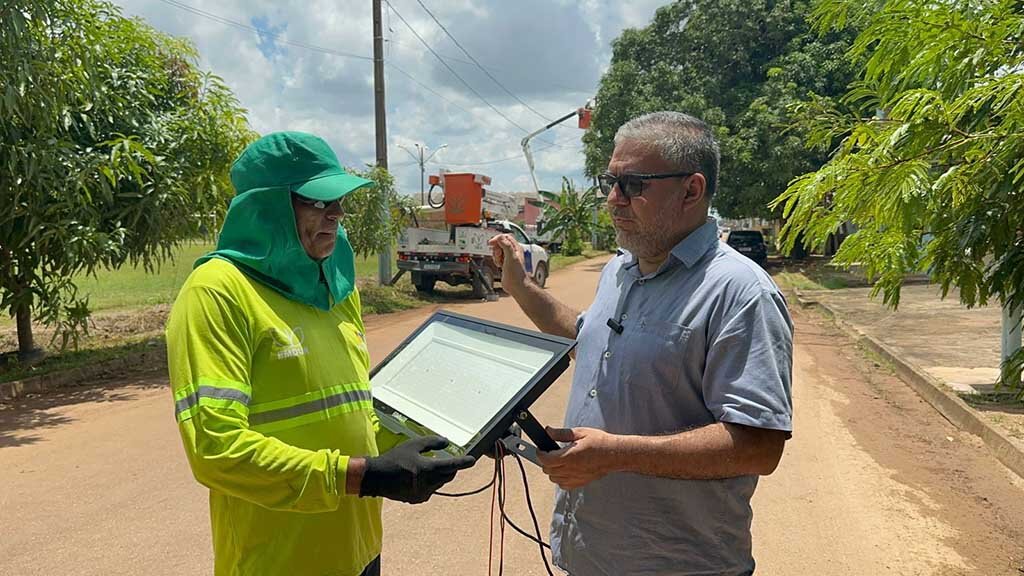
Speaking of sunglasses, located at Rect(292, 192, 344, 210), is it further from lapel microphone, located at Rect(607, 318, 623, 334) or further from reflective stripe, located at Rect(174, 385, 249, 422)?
lapel microphone, located at Rect(607, 318, 623, 334)

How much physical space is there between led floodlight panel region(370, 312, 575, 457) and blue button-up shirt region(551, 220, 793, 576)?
0.28 metres

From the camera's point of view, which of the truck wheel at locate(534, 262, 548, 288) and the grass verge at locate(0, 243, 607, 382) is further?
the truck wheel at locate(534, 262, 548, 288)

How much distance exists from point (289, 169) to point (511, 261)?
3.24 feet

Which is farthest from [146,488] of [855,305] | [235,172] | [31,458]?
[855,305]

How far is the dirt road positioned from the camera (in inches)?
148

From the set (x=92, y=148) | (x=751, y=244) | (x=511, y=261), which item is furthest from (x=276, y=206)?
(x=751, y=244)

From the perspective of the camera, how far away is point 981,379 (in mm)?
7785

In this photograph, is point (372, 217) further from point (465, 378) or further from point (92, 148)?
point (465, 378)

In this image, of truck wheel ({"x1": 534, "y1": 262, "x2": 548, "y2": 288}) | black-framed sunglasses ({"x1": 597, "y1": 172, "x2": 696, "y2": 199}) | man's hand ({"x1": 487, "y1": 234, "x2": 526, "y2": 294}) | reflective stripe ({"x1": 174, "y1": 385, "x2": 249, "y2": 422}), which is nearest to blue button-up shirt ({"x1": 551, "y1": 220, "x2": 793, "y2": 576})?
black-framed sunglasses ({"x1": 597, "y1": 172, "x2": 696, "y2": 199})

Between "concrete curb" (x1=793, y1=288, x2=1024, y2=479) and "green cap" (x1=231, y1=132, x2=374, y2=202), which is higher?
"green cap" (x1=231, y1=132, x2=374, y2=202)

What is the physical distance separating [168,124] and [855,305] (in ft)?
45.7

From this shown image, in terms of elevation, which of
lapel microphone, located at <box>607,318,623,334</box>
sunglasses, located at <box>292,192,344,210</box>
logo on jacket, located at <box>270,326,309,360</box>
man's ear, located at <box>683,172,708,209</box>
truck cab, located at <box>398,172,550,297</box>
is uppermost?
man's ear, located at <box>683,172,708,209</box>

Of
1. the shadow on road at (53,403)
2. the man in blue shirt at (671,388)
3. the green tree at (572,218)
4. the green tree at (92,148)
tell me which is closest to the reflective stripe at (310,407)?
the man in blue shirt at (671,388)

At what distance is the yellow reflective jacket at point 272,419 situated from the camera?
1597 mm
